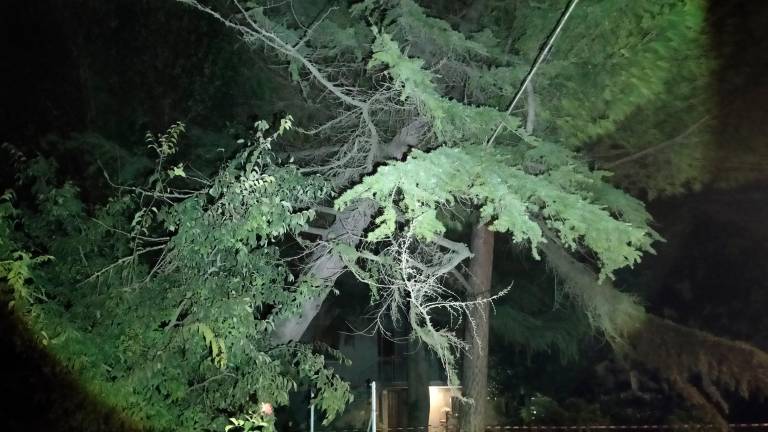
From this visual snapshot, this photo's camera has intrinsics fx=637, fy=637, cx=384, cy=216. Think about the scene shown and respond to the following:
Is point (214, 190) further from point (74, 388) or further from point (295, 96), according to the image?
point (295, 96)

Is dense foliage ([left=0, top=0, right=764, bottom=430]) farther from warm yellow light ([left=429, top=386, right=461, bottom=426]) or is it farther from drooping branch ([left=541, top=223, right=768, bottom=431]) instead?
warm yellow light ([left=429, top=386, right=461, bottom=426])

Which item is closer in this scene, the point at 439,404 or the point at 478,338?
the point at 478,338

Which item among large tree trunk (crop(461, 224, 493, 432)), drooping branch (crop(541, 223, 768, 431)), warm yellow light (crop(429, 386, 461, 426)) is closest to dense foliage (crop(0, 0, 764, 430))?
drooping branch (crop(541, 223, 768, 431))

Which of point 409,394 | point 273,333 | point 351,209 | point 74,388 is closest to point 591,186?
point 351,209

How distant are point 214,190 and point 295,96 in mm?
4859

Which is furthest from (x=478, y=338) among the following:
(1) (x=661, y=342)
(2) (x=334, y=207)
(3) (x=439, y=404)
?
(2) (x=334, y=207)

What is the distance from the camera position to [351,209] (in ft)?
28.0

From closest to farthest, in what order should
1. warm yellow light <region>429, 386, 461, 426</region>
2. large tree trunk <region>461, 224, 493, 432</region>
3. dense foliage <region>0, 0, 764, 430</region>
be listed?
dense foliage <region>0, 0, 764, 430</region> → large tree trunk <region>461, 224, 493, 432</region> → warm yellow light <region>429, 386, 461, 426</region>

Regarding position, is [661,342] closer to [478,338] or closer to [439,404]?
[478,338]

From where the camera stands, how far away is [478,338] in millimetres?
10344

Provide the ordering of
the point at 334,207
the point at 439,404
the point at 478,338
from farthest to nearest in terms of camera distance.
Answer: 1. the point at 439,404
2. the point at 478,338
3. the point at 334,207

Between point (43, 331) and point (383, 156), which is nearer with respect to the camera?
point (43, 331)

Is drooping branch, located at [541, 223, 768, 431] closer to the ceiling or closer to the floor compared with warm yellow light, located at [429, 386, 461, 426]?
closer to the ceiling

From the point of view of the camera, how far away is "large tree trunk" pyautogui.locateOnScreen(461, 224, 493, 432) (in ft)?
34.2
